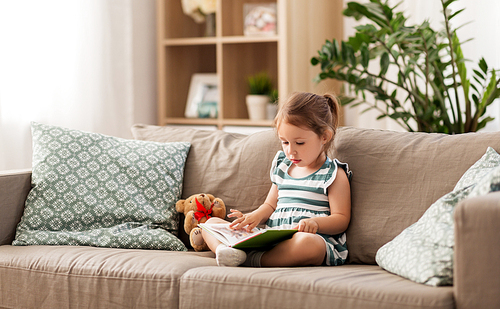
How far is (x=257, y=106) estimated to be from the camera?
3090 mm

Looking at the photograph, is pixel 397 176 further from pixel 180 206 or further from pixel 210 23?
pixel 210 23

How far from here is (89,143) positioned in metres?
1.91

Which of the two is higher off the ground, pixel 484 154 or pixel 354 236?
pixel 484 154

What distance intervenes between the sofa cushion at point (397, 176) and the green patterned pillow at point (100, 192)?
0.60 m

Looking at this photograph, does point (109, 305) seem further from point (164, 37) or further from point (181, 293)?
point (164, 37)

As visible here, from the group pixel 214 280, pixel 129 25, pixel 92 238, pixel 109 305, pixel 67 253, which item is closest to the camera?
pixel 214 280

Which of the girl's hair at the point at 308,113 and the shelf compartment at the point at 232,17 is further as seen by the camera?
the shelf compartment at the point at 232,17

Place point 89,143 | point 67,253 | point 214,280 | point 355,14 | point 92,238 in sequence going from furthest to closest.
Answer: point 355,14 → point 89,143 → point 92,238 → point 67,253 → point 214,280

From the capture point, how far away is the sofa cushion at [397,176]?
5.22ft

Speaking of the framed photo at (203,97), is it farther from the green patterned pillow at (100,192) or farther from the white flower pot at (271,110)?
the green patterned pillow at (100,192)

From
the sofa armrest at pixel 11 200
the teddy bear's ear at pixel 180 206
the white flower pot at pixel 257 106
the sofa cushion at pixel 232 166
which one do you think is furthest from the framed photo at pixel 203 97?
the sofa armrest at pixel 11 200

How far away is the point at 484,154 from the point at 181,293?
94 centimetres

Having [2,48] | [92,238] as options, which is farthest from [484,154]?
[2,48]

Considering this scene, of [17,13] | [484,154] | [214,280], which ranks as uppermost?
[17,13]
